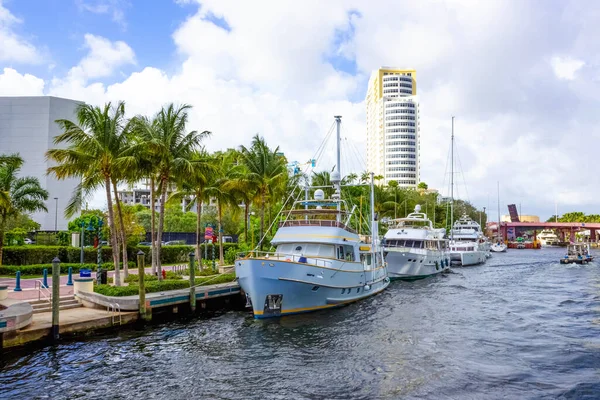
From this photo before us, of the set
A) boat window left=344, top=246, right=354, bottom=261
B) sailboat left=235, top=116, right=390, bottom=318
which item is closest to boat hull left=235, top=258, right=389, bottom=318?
sailboat left=235, top=116, right=390, bottom=318

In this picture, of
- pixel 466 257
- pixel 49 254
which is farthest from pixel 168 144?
pixel 466 257

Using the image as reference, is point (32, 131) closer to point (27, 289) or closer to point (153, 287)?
point (27, 289)

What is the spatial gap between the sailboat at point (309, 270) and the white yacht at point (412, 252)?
1083cm

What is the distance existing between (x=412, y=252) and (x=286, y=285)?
A: 2260cm

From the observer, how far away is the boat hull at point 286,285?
A: 2295 centimetres

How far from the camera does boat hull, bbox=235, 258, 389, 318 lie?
2295 centimetres

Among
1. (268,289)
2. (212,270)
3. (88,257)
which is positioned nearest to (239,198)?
(212,270)

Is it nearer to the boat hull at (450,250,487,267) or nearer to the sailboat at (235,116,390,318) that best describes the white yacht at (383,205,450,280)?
the sailboat at (235,116,390,318)

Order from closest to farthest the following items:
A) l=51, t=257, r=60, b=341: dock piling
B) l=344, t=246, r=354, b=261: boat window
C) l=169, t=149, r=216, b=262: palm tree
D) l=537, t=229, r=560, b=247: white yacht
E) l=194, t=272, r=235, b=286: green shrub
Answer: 1. l=51, t=257, r=60, b=341: dock piling
2. l=344, t=246, r=354, b=261: boat window
3. l=194, t=272, r=235, b=286: green shrub
4. l=169, t=149, r=216, b=262: palm tree
5. l=537, t=229, r=560, b=247: white yacht

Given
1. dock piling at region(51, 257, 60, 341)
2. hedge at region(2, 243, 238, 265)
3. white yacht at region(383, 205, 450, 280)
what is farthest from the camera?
white yacht at region(383, 205, 450, 280)

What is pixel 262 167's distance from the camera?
37.2 metres

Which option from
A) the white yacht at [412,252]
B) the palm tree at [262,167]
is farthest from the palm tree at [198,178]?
the white yacht at [412,252]

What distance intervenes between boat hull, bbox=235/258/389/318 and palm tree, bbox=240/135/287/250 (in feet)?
40.2

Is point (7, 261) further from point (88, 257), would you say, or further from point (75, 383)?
point (75, 383)
